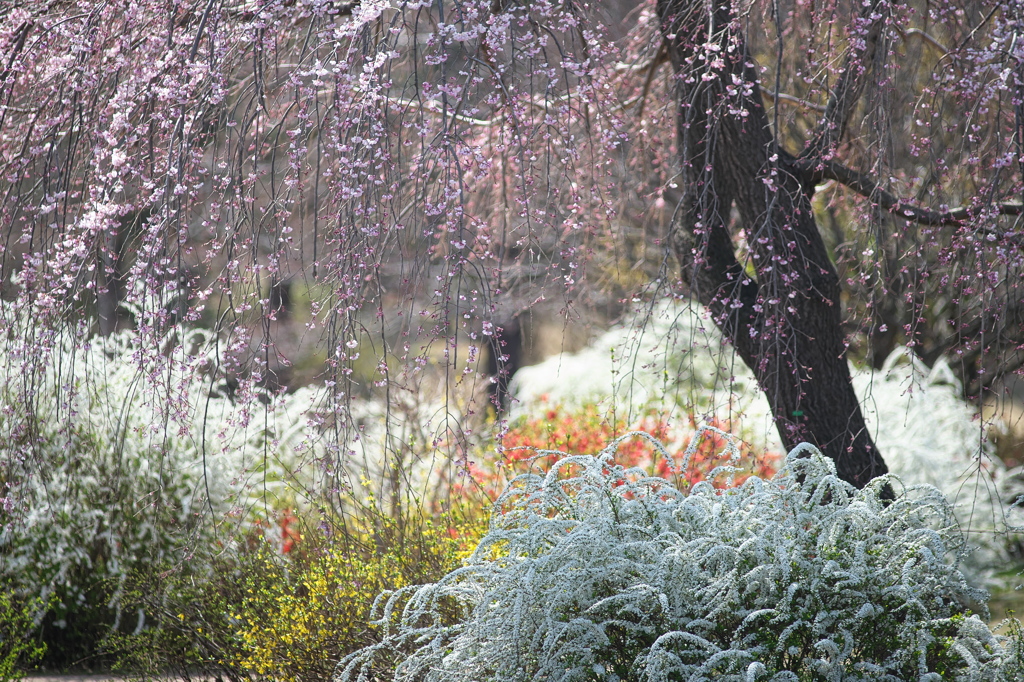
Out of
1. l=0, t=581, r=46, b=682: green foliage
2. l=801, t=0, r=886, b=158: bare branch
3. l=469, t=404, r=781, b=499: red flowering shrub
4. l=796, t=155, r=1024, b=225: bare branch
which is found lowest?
l=0, t=581, r=46, b=682: green foliage

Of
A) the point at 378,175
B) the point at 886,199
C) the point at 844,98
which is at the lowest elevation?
the point at 378,175

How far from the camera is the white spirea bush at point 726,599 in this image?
2299 millimetres

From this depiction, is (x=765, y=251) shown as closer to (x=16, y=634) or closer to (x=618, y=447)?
(x=618, y=447)

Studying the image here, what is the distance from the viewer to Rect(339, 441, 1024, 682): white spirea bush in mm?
2299

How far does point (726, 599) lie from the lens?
236 centimetres

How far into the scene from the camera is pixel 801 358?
11.6 ft

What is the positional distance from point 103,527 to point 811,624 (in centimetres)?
299

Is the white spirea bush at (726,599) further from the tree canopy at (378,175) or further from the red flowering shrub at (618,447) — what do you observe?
the red flowering shrub at (618,447)

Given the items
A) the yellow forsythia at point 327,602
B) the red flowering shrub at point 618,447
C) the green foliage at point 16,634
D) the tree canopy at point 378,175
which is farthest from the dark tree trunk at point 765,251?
the green foliage at point 16,634

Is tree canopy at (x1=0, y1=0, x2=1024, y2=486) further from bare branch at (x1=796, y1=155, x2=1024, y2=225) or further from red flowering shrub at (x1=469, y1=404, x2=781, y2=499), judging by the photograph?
red flowering shrub at (x1=469, y1=404, x2=781, y2=499)

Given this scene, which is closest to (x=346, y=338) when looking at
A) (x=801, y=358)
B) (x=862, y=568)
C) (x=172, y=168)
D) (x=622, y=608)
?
(x=172, y=168)

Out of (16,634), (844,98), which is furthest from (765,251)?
(16,634)

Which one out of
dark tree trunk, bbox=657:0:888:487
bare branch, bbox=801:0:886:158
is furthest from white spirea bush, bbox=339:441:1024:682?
bare branch, bbox=801:0:886:158

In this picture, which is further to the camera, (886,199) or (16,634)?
(16,634)
